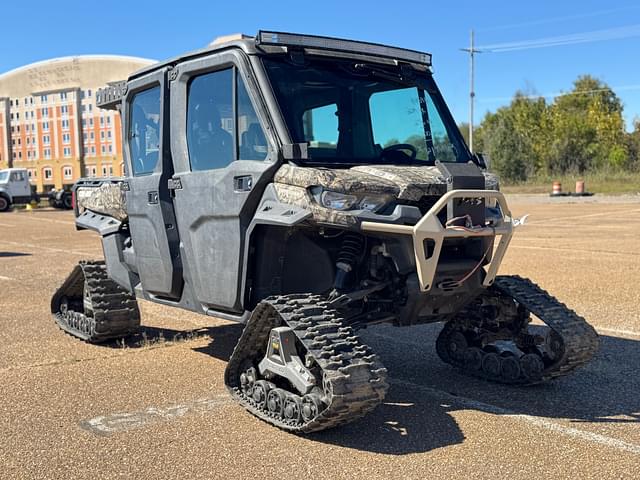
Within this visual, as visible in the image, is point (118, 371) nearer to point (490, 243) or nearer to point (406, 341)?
point (406, 341)

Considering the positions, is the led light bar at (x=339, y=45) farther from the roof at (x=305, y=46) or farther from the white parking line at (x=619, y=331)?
the white parking line at (x=619, y=331)

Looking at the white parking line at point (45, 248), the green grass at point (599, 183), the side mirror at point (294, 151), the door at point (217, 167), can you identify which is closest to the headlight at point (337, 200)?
the side mirror at point (294, 151)

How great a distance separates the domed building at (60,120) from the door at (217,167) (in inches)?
2491

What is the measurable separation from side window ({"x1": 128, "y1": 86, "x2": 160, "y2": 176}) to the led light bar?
5.06ft

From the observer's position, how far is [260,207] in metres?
5.16

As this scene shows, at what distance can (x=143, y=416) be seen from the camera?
17.1 ft

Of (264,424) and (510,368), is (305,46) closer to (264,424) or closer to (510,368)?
(264,424)

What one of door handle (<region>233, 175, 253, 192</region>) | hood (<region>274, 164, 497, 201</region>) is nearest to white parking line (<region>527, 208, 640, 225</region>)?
hood (<region>274, 164, 497, 201</region>)

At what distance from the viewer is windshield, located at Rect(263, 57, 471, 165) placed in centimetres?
534

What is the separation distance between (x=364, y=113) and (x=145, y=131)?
6.74 feet

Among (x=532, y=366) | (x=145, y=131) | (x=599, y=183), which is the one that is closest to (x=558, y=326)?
(x=532, y=366)

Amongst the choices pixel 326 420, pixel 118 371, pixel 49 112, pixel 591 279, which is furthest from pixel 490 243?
pixel 49 112

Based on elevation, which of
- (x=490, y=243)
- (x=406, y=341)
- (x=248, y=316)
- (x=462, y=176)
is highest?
(x=462, y=176)

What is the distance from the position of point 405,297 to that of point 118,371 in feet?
9.19
